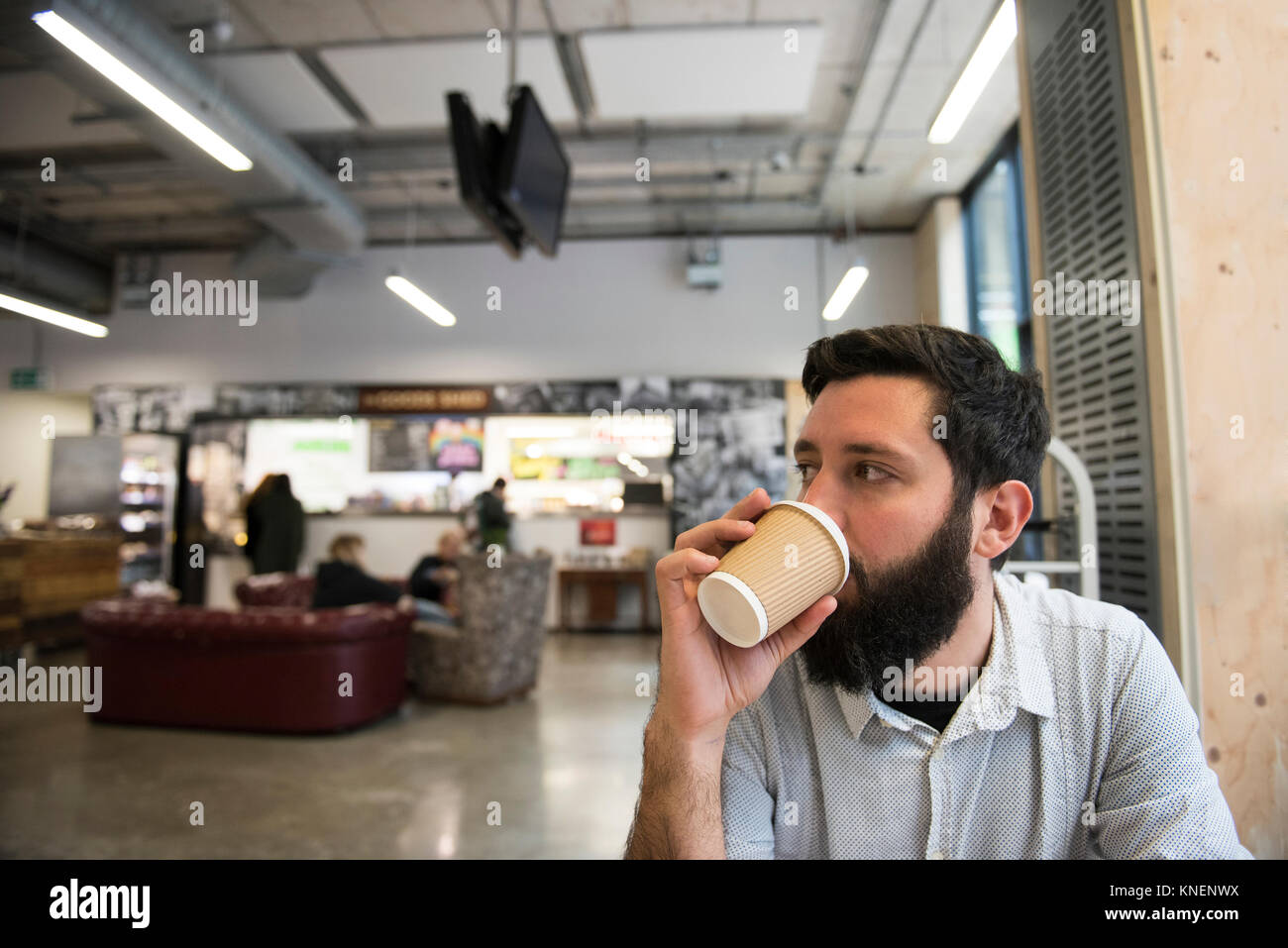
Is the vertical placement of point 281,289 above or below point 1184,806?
above

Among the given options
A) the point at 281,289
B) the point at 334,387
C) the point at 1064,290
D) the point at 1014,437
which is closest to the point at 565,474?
the point at 334,387

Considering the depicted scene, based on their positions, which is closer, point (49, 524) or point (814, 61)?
point (814, 61)

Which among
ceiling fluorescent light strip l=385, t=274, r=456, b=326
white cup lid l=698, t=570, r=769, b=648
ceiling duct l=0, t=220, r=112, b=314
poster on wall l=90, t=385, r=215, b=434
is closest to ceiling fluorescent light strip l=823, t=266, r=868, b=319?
ceiling fluorescent light strip l=385, t=274, r=456, b=326

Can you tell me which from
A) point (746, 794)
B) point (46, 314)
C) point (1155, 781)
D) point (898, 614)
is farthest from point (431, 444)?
point (1155, 781)

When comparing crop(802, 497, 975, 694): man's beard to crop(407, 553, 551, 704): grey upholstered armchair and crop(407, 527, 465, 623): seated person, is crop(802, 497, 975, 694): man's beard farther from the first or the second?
crop(407, 527, 465, 623): seated person

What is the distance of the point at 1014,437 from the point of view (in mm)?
985

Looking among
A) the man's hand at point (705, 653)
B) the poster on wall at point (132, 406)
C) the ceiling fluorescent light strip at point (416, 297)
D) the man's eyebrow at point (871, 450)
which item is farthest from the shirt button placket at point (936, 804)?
the poster on wall at point (132, 406)

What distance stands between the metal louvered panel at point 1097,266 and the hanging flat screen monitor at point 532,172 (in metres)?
2.28

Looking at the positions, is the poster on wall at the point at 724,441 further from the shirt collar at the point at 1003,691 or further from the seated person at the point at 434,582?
the shirt collar at the point at 1003,691

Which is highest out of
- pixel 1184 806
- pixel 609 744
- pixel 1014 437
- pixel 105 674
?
pixel 1014 437

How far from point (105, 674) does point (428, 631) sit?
6.28 ft

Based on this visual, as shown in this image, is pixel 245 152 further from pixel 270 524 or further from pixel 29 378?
pixel 29 378

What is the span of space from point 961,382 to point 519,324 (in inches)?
Result: 305
